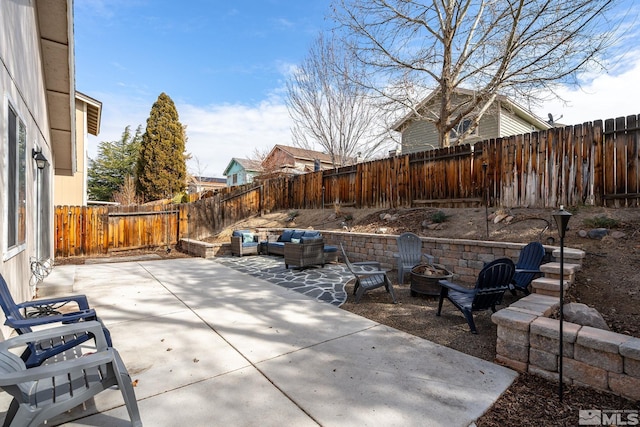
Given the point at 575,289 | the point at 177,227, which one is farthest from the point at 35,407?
the point at 177,227

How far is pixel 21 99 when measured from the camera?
3881mm

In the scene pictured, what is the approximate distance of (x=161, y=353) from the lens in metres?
3.08

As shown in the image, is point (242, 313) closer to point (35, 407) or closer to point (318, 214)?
point (35, 407)

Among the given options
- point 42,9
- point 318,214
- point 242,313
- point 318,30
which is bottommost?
point 242,313

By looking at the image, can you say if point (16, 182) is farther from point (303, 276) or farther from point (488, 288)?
point (488, 288)

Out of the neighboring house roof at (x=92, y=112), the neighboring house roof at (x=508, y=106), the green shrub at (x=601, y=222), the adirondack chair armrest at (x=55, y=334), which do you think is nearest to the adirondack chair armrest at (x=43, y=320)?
the adirondack chair armrest at (x=55, y=334)

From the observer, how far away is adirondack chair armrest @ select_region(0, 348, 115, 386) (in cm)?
146

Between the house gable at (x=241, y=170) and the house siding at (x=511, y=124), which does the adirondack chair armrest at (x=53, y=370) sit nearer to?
the house siding at (x=511, y=124)

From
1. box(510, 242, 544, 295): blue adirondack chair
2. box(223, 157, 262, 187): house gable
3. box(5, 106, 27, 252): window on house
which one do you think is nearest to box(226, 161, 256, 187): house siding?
box(223, 157, 262, 187): house gable

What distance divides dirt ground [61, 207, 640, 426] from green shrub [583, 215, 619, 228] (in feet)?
0.04

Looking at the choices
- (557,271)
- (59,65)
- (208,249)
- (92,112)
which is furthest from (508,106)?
(92,112)

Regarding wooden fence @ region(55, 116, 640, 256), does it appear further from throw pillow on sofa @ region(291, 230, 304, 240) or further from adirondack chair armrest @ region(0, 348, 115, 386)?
adirondack chair armrest @ region(0, 348, 115, 386)

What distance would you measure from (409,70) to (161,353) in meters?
11.1

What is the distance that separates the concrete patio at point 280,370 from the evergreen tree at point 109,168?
903 inches
